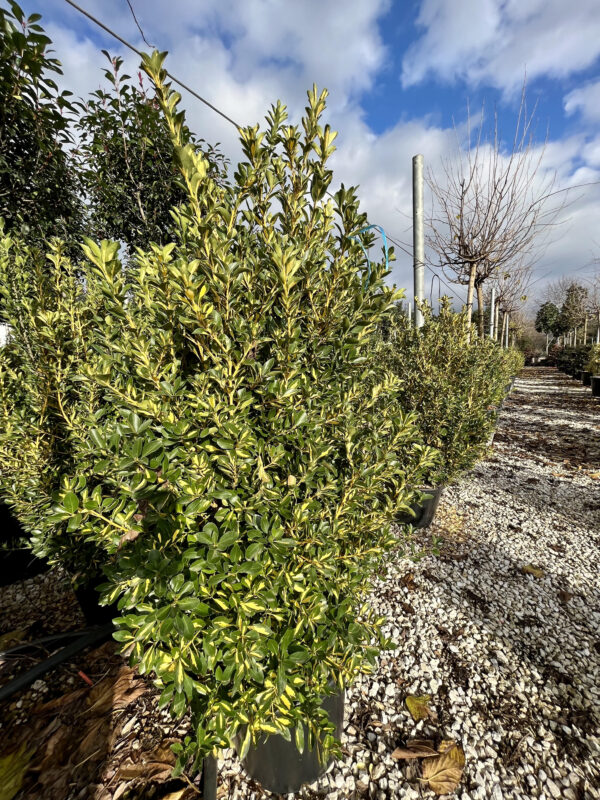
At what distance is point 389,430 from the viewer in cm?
161

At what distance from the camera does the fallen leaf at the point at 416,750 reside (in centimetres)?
171

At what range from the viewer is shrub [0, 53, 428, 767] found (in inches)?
38.6

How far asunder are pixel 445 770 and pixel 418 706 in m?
0.29

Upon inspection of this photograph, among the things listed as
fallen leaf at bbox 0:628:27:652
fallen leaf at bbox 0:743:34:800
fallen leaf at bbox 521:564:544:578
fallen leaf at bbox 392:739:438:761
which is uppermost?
fallen leaf at bbox 0:628:27:652

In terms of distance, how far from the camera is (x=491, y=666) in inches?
86.3

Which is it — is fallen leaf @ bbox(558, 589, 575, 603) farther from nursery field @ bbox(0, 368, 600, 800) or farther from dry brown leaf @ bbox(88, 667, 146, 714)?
dry brown leaf @ bbox(88, 667, 146, 714)

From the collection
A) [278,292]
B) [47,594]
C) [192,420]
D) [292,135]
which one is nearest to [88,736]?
[47,594]

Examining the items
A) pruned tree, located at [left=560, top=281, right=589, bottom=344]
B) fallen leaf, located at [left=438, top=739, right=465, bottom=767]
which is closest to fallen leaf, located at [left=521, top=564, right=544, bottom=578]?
fallen leaf, located at [left=438, top=739, right=465, bottom=767]

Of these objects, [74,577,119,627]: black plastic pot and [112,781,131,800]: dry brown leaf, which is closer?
[112,781,131,800]: dry brown leaf

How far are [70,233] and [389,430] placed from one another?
11.0ft

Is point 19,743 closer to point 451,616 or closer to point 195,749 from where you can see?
point 195,749

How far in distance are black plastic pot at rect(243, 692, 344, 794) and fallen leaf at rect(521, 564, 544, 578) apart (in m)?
2.39

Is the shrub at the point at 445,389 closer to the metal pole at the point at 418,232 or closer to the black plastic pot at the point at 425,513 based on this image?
the black plastic pot at the point at 425,513

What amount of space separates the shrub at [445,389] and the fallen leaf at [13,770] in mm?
3384
